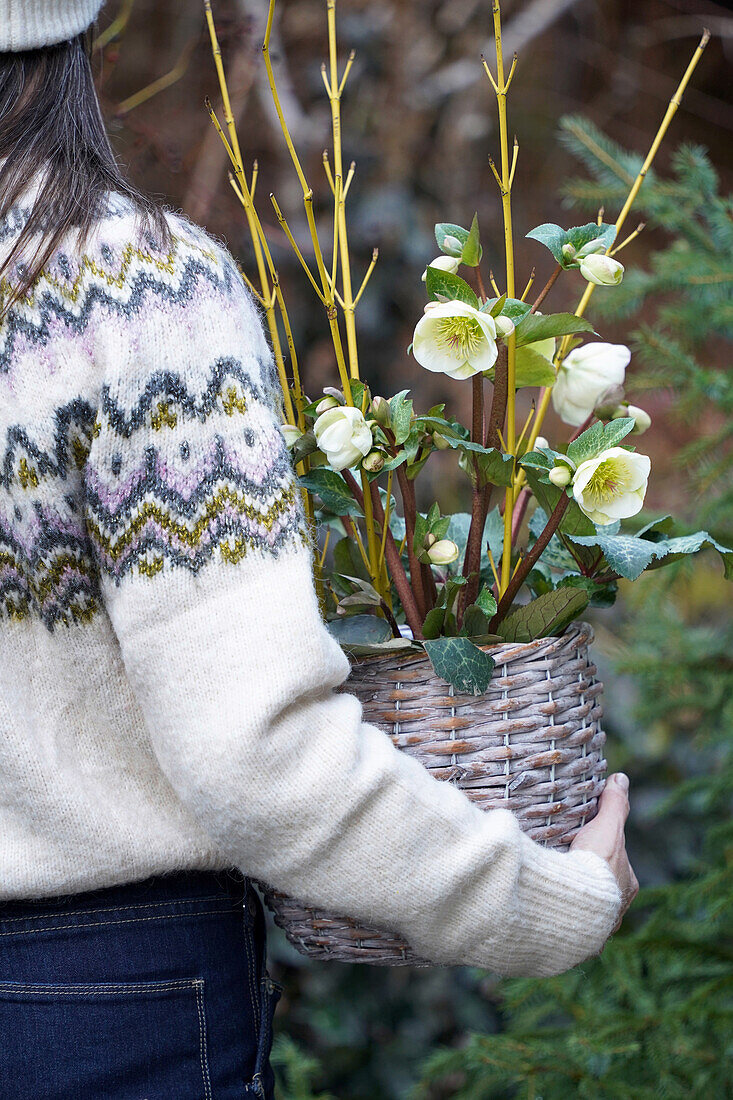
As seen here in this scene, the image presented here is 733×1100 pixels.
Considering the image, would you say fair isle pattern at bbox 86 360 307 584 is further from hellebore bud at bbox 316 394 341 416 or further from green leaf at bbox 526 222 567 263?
green leaf at bbox 526 222 567 263

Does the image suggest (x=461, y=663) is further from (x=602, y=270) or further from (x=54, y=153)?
(x=54, y=153)

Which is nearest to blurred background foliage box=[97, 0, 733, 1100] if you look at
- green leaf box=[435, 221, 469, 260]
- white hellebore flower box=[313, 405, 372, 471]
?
green leaf box=[435, 221, 469, 260]

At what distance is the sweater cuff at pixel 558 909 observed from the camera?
69 cm

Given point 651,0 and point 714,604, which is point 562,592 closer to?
point 714,604

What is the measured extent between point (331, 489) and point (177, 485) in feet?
0.60

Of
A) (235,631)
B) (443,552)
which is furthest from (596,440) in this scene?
(235,631)

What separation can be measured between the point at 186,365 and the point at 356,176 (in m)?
1.53

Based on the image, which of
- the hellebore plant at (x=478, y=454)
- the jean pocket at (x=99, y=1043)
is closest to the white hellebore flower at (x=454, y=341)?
the hellebore plant at (x=478, y=454)

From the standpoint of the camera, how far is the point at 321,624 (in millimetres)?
617

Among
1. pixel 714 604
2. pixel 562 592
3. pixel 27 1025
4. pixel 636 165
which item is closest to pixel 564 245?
pixel 562 592

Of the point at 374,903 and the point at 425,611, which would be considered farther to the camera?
the point at 425,611

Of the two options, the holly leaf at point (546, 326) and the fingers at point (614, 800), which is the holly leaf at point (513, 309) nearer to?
the holly leaf at point (546, 326)

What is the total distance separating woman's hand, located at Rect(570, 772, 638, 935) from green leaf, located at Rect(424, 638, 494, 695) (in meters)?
0.17

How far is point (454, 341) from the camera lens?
0.69 metres
